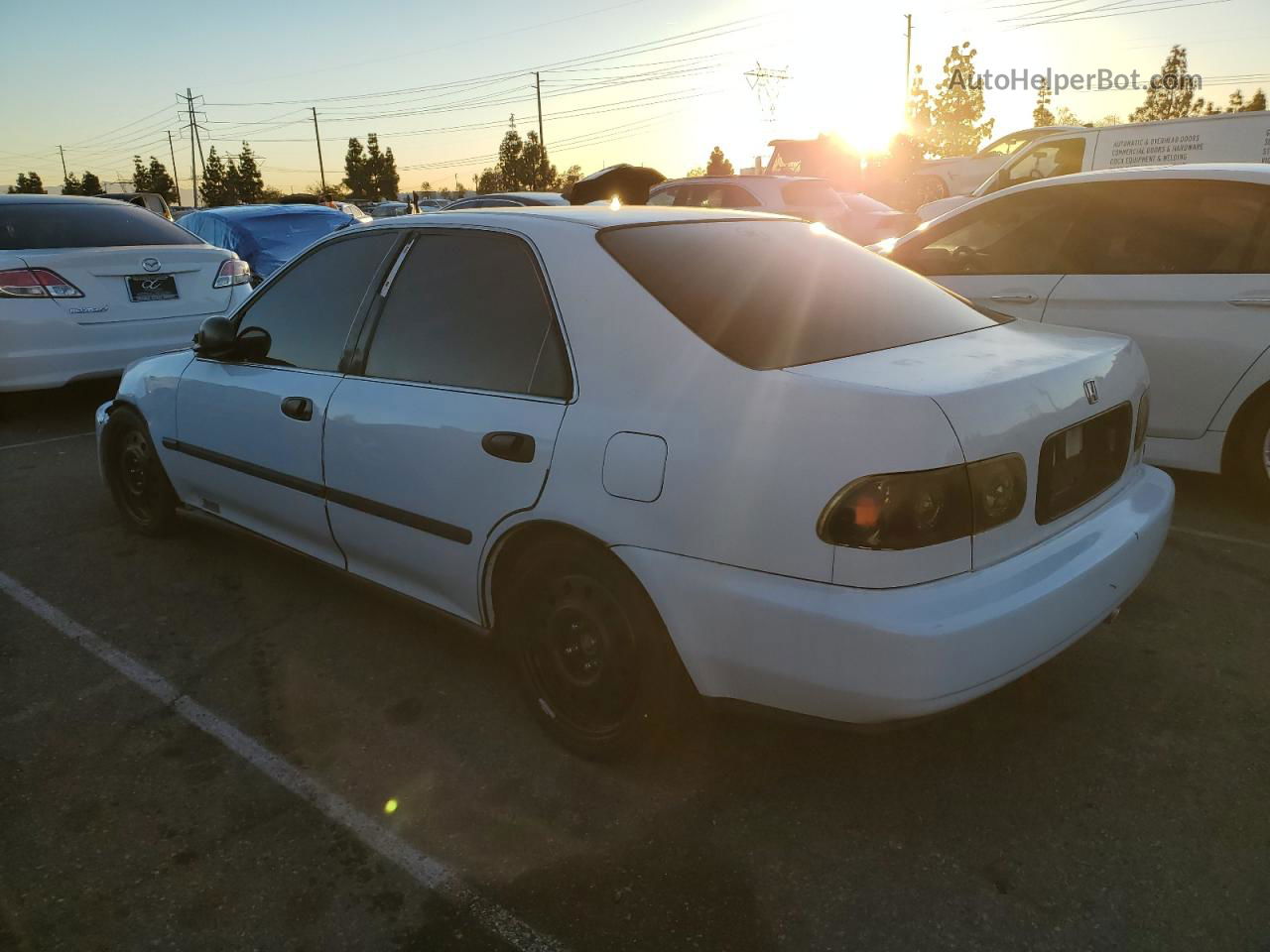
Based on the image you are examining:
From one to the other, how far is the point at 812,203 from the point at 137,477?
380 inches

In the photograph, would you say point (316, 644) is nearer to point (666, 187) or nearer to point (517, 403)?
point (517, 403)

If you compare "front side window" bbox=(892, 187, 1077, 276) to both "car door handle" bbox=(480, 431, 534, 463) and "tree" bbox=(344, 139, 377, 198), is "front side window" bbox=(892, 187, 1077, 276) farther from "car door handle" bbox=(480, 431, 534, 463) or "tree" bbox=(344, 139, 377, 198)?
"tree" bbox=(344, 139, 377, 198)

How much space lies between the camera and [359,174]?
7881cm

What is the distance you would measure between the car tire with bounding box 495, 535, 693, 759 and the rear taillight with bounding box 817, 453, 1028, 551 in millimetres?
560

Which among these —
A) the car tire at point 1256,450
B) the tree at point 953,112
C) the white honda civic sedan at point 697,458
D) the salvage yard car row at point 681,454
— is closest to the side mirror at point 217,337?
the salvage yard car row at point 681,454

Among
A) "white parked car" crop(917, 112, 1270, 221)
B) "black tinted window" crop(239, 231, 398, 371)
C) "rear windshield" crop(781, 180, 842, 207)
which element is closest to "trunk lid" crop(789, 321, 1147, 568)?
"black tinted window" crop(239, 231, 398, 371)

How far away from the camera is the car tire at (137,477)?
443cm

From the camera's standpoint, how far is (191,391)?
13.1ft

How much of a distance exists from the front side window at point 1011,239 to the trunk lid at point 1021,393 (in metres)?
2.44

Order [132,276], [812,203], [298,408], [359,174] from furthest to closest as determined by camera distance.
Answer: [359,174] < [812,203] < [132,276] < [298,408]

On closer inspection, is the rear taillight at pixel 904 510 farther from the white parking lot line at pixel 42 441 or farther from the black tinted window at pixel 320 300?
the white parking lot line at pixel 42 441

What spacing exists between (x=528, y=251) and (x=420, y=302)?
18.8 inches

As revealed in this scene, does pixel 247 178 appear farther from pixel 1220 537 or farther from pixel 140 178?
pixel 1220 537

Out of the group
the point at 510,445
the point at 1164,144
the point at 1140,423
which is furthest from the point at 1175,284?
the point at 1164,144
